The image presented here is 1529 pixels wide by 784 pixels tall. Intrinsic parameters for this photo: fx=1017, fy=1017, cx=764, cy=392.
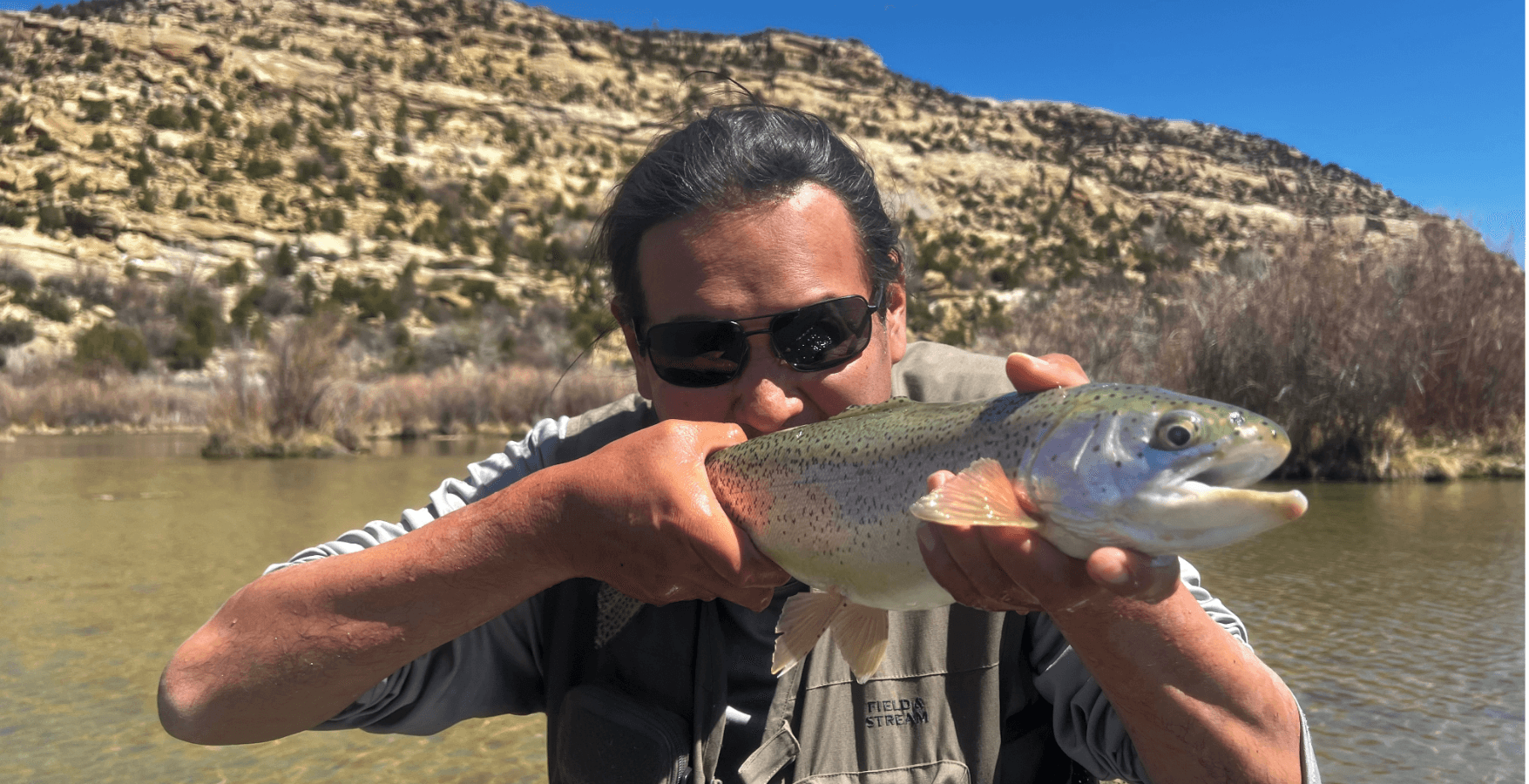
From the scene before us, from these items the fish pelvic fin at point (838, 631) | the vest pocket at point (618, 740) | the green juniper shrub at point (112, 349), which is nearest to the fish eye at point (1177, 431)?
the fish pelvic fin at point (838, 631)

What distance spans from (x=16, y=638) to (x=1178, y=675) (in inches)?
199

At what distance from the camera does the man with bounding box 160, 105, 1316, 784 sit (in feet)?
5.47

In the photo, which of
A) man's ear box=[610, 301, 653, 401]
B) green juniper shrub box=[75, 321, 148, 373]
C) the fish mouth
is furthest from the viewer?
green juniper shrub box=[75, 321, 148, 373]

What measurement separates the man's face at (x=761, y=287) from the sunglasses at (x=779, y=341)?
16mm

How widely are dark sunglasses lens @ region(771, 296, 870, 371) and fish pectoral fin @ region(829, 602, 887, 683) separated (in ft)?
1.80

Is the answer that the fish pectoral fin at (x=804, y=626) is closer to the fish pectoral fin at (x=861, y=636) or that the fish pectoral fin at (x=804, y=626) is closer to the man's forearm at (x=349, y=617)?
the fish pectoral fin at (x=861, y=636)

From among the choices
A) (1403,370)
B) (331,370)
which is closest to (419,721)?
(1403,370)

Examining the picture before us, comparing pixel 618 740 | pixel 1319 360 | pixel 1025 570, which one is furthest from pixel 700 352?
pixel 1319 360

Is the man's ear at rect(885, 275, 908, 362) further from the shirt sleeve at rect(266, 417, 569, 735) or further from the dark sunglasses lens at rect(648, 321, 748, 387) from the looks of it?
the shirt sleeve at rect(266, 417, 569, 735)

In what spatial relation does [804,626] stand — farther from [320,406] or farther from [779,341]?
[320,406]

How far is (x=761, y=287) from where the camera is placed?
201 cm

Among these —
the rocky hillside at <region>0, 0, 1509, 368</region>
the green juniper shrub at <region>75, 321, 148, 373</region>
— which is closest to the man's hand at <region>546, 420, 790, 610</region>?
the rocky hillside at <region>0, 0, 1509, 368</region>

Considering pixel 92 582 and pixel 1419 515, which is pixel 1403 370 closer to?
pixel 1419 515

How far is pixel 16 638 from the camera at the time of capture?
4598mm
